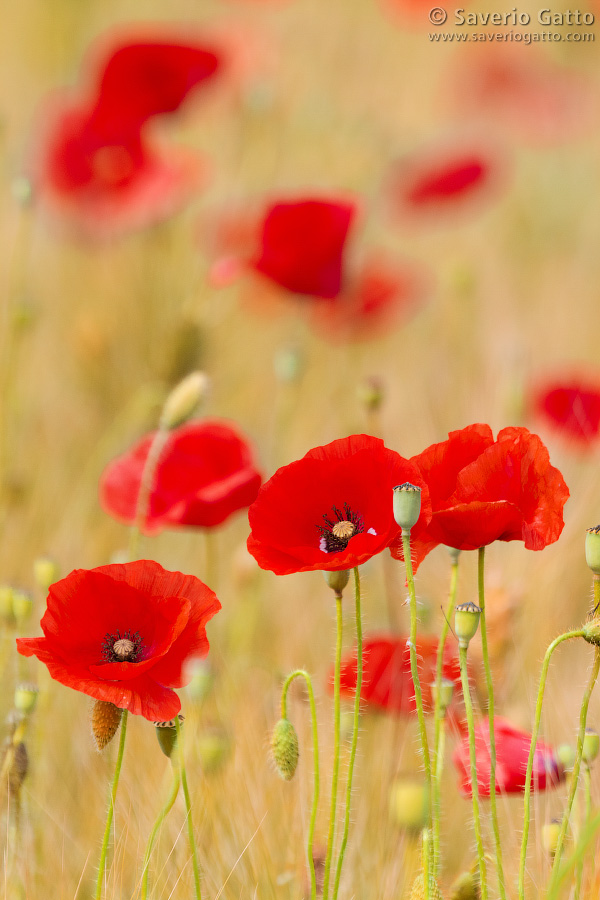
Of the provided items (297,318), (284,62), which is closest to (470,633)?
(297,318)

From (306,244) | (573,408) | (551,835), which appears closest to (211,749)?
(551,835)

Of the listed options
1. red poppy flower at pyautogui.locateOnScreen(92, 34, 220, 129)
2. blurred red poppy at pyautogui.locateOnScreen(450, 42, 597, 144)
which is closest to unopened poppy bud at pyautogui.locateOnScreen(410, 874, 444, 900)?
red poppy flower at pyautogui.locateOnScreen(92, 34, 220, 129)

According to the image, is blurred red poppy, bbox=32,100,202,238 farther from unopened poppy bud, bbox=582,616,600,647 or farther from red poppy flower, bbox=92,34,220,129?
unopened poppy bud, bbox=582,616,600,647

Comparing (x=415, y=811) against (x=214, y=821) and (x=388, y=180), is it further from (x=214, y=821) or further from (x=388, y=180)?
(x=388, y=180)

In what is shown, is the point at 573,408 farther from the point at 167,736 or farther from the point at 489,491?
the point at 167,736

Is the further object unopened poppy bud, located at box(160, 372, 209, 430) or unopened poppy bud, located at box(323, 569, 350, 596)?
unopened poppy bud, located at box(160, 372, 209, 430)
